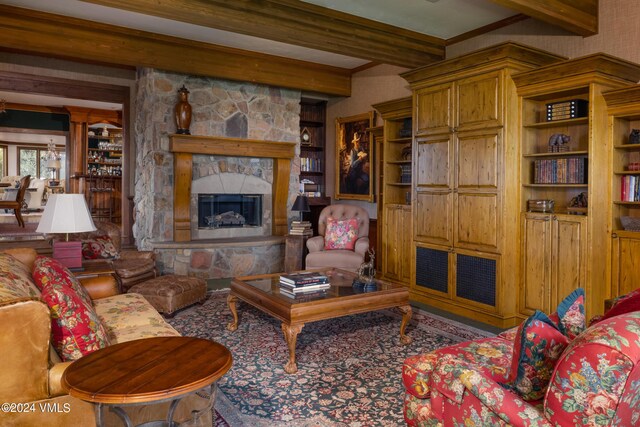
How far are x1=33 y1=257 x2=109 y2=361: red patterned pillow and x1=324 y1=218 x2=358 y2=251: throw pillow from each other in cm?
383

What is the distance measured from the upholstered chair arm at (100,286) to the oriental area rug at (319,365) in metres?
0.78

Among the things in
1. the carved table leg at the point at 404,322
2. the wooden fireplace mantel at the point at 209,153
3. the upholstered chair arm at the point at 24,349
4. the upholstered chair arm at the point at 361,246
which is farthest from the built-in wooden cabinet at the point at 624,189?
the wooden fireplace mantel at the point at 209,153

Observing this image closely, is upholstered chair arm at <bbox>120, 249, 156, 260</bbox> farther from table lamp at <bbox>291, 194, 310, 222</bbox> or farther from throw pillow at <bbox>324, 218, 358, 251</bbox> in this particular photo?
table lamp at <bbox>291, 194, 310, 222</bbox>

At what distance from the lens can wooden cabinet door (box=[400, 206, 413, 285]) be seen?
222 inches

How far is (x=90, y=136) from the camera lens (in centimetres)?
1167

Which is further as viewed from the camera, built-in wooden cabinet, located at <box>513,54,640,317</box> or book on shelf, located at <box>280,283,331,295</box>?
built-in wooden cabinet, located at <box>513,54,640,317</box>

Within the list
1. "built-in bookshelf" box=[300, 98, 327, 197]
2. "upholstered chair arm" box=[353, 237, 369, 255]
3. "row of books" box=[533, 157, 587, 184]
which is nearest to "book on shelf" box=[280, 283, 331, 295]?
"upholstered chair arm" box=[353, 237, 369, 255]

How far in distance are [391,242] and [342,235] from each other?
63 centimetres

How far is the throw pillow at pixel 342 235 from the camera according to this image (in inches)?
230

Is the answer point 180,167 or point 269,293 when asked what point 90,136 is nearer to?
point 180,167

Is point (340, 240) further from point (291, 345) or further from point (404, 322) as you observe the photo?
point (291, 345)

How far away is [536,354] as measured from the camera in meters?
1.62

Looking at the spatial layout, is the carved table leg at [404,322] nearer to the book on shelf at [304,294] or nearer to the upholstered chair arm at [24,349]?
the book on shelf at [304,294]

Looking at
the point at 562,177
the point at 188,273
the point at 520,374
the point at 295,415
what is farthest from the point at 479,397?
the point at 188,273
